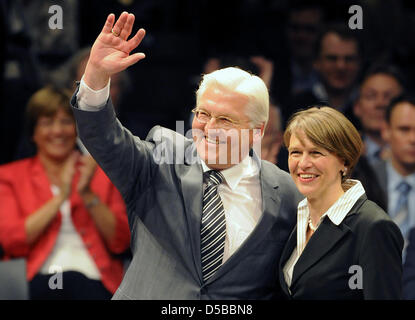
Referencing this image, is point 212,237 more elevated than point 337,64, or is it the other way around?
point 337,64

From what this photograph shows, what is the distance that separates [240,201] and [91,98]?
1.67 ft

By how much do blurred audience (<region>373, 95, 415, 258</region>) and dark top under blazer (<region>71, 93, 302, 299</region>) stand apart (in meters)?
1.39

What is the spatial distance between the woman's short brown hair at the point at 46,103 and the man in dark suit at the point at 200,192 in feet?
4.22

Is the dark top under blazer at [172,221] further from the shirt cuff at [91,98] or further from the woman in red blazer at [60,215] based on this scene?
the woman in red blazer at [60,215]

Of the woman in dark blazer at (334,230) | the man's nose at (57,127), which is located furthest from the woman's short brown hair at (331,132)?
the man's nose at (57,127)

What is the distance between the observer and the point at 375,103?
3.70 m

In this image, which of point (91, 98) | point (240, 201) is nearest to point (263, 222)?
point (240, 201)

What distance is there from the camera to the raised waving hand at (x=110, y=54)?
→ 1.90 metres

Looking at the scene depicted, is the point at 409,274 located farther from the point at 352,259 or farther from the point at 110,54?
the point at 110,54

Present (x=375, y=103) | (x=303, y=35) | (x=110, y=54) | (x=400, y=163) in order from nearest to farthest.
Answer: (x=110, y=54), (x=400, y=163), (x=375, y=103), (x=303, y=35)

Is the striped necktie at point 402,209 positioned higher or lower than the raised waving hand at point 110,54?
lower
